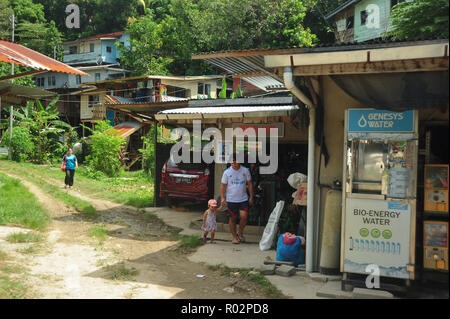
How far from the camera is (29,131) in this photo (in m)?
24.1

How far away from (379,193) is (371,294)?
53.2 inches

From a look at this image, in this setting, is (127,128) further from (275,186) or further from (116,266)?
(116,266)

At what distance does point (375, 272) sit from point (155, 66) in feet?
107

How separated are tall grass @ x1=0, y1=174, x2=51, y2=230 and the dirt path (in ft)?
1.07

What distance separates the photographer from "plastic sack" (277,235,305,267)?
6785 mm

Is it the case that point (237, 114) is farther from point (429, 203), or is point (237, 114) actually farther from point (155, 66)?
point (155, 66)

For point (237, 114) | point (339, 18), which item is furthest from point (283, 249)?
point (339, 18)

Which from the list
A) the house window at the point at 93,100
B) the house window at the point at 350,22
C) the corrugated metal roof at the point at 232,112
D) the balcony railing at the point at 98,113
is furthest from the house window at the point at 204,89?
the corrugated metal roof at the point at 232,112

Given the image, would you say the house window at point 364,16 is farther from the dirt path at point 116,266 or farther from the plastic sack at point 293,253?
the plastic sack at point 293,253

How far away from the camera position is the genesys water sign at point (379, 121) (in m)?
5.41

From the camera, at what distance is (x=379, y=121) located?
557 cm

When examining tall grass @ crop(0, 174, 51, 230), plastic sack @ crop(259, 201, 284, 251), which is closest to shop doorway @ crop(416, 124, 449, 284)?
plastic sack @ crop(259, 201, 284, 251)

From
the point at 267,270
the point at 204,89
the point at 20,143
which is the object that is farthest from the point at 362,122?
the point at 204,89

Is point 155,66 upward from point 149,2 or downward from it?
downward
